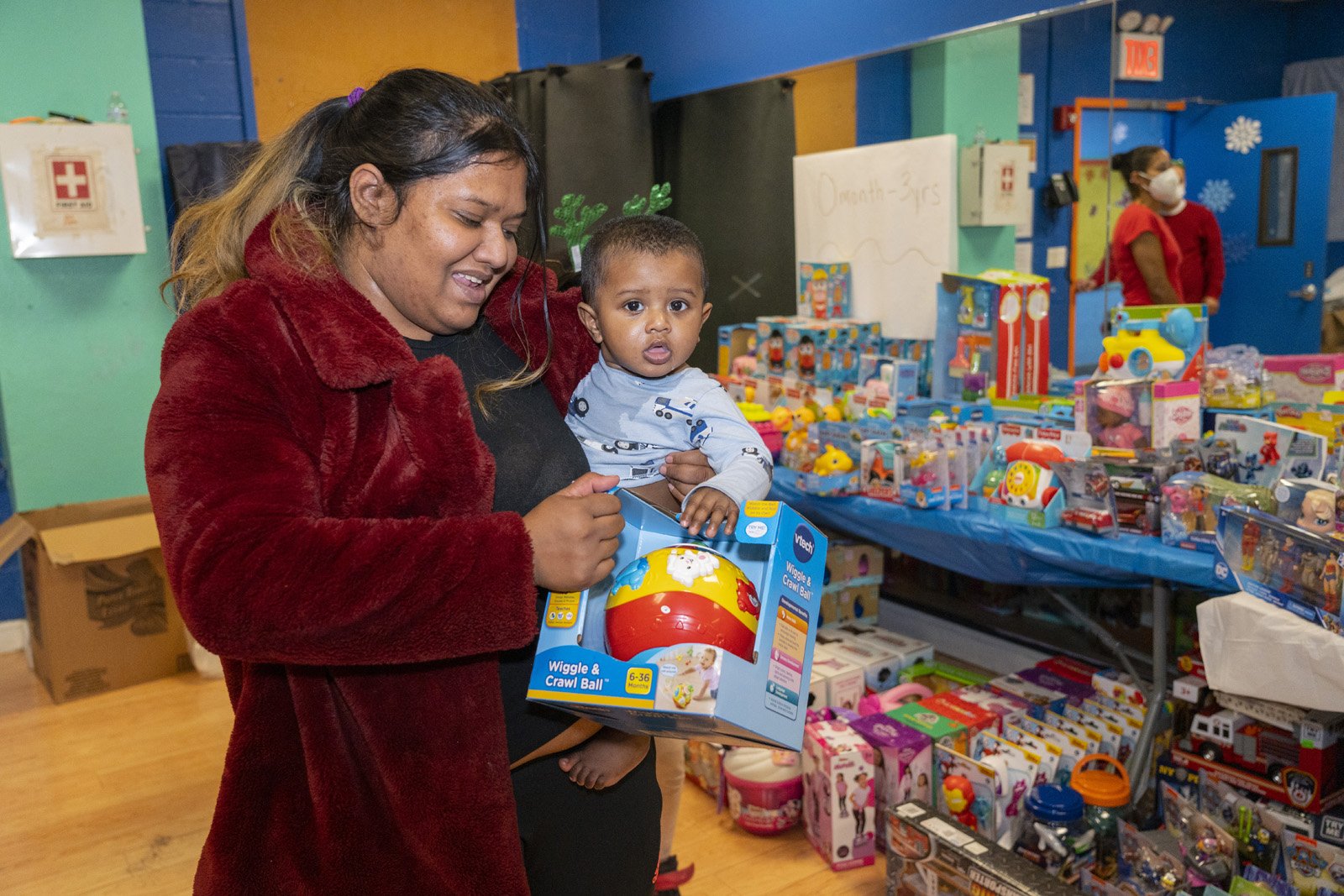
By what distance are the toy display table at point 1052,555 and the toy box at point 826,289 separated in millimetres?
1082

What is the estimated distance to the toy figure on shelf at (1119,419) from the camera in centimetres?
252

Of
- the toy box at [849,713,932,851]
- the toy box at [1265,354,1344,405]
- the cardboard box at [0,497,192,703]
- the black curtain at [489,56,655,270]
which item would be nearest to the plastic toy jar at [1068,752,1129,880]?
the toy box at [849,713,932,851]

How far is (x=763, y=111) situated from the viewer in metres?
4.19

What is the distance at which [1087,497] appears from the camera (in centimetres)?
239

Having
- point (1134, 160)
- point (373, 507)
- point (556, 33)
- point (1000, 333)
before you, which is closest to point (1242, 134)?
point (1134, 160)

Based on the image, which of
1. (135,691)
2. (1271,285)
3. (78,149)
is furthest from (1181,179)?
(135,691)

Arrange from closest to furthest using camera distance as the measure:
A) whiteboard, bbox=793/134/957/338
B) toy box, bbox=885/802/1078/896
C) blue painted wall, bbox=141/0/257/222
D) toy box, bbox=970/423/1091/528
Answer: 1. toy box, bbox=885/802/1078/896
2. toy box, bbox=970/423/1091/528
3. whiteboard, bbox=793/134/957/338
4. blue painted wall, bbox=141/0/257/222

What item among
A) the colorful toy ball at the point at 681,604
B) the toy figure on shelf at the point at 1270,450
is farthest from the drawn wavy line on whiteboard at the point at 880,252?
the colorful toy ball at the point at 681,604

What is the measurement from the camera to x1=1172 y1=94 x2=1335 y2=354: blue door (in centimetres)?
298

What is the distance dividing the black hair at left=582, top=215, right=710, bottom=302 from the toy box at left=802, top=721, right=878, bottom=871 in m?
1.43

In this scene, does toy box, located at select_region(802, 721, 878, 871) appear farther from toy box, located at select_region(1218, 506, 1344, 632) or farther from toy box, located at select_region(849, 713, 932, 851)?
toy box, located at select_region(1218, 506, 1344, 632)

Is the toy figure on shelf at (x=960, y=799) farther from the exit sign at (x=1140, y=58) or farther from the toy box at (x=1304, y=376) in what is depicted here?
the exit sign at (x=1140, y=58)

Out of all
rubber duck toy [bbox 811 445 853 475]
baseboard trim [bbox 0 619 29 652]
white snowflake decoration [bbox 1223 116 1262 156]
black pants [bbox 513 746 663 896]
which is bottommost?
baseboard trim [bbox 0 619 29 652]

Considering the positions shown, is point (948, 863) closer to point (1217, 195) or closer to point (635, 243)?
point (635, 243)
